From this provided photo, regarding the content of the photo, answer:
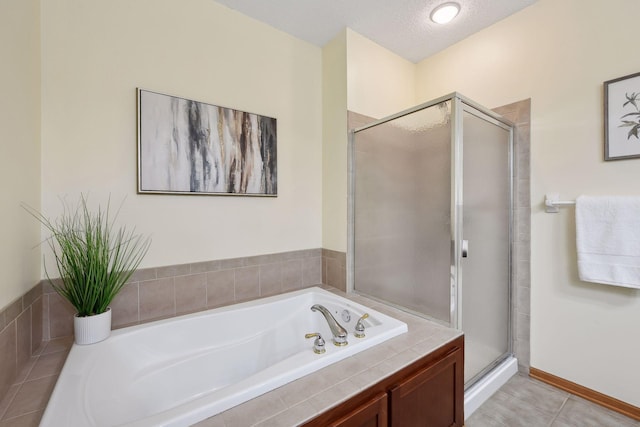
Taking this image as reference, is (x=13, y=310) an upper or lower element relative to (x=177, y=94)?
lower

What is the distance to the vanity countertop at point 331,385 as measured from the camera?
2.72 ft

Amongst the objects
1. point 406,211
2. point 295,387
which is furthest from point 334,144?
point 295,387

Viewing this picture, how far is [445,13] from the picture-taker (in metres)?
1.83

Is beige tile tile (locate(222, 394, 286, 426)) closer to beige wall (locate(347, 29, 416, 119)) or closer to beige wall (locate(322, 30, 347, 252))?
beige wall (locate(322, 30, 347, 252))

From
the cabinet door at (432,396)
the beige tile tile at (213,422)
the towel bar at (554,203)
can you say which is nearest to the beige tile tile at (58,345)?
the beige tile tile at (213,422)

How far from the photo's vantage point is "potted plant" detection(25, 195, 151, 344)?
1.20m

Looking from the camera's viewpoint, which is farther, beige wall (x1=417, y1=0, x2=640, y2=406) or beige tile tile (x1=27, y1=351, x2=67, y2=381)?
beige wall (x1=417, y1=0, x2=640, y2=406)

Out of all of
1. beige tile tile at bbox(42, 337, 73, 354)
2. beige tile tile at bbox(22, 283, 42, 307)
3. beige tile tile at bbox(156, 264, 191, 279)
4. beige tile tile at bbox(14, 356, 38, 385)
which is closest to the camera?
beige tile tile at bbox(14, 356, 38, 385)

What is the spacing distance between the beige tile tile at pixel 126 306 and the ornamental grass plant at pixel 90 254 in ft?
0.26

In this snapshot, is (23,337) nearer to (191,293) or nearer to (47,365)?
(47,365)

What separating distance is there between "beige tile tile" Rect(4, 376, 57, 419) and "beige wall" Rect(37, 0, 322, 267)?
63 centimetres

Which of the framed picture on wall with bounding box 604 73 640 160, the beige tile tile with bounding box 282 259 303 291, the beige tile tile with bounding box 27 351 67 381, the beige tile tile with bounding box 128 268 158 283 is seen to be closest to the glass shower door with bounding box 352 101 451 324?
the beige tile tile with bounding box 282 259 303 291

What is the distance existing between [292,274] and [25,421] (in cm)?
146

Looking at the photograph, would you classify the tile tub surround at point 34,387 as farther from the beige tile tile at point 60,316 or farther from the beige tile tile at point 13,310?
the beige tile tile at point 13,310
